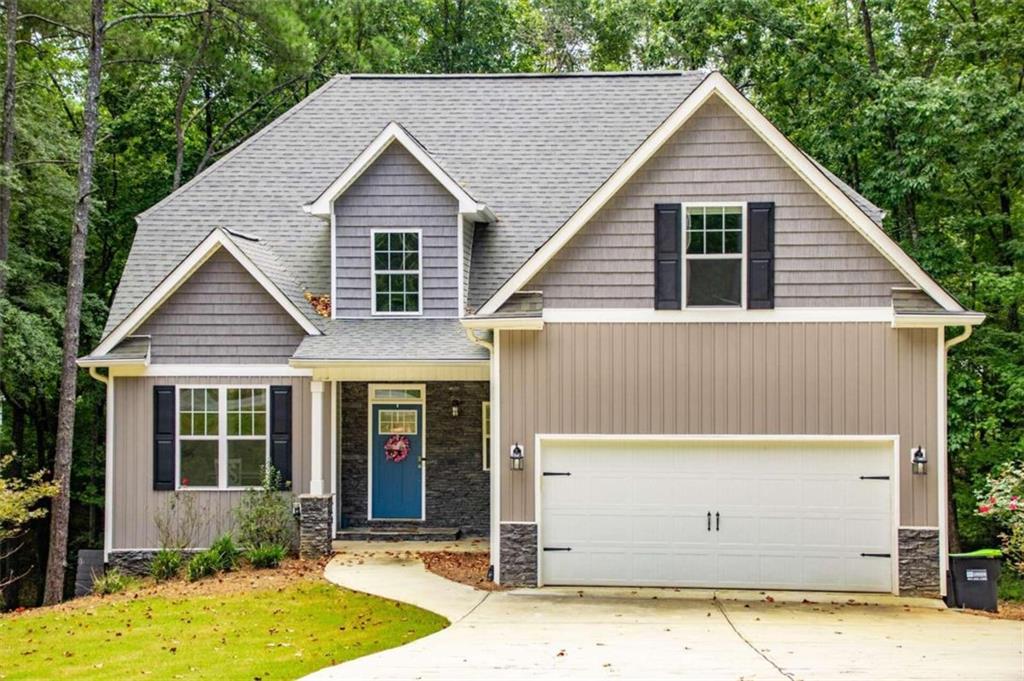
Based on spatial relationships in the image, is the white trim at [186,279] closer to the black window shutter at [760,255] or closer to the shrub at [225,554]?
the shrub at [225,554]

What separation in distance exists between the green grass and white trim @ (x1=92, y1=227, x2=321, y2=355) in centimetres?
414

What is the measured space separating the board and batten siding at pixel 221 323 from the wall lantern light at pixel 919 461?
8.91 metres

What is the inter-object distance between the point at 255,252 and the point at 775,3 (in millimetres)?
13410

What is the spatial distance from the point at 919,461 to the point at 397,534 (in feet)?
26.0

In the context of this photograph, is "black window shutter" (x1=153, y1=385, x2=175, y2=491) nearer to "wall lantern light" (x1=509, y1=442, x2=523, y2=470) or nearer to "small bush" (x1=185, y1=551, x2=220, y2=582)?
"small bush" (x1=185, y1=551, x2=220, y2=582)

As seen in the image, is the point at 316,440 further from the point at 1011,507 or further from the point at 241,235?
the point at 1011,507

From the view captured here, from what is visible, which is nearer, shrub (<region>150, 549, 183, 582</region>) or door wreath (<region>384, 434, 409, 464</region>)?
shrub (<region>150, 549, 183, 582</region>)

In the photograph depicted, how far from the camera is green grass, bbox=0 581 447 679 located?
10039 mm

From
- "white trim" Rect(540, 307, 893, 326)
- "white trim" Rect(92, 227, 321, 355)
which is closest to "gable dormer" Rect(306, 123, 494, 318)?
"white trim" Rect(92, 227, 321, 355)

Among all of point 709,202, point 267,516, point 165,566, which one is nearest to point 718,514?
point 709,202

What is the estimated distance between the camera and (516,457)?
14.2 meters

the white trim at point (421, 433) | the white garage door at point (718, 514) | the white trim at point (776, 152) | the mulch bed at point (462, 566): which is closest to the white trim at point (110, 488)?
the white trim at point (421, 433)

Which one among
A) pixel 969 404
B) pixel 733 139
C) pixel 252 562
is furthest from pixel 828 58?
pixel 252 562

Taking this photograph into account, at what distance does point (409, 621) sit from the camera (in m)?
11.8
